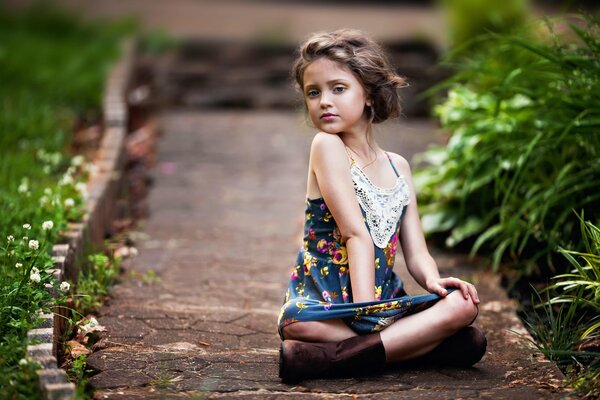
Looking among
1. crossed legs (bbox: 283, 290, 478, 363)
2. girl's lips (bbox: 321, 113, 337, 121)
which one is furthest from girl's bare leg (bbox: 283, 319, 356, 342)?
girl's lips (bbox: 321, 113, 337, 121)

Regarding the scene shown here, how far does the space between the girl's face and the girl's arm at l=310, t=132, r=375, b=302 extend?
0.18 feet

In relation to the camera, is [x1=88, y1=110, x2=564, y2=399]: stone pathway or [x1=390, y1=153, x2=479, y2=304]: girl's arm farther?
[x1=390, y1=153, x2=479, y2=304]: girl's arm

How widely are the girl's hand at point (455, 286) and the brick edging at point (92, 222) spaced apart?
1.25 meters

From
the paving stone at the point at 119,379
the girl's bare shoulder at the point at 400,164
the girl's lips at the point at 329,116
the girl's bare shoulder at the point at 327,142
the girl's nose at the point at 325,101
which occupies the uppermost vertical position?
the girl's nose at the point at 325,101

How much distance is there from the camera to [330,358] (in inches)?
115

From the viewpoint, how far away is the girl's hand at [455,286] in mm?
2971

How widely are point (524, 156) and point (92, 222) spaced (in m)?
2.05

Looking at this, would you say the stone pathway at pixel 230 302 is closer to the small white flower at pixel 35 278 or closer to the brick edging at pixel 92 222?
the brick edging at pixel 92 222

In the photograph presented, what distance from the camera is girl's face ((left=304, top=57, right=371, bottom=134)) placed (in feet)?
10.3

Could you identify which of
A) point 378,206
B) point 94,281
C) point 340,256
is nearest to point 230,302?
point 94,281

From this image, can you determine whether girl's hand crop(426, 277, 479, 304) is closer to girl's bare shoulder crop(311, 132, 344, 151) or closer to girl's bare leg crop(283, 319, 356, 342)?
girl's bare leg crop(283, 319, 356, 342)

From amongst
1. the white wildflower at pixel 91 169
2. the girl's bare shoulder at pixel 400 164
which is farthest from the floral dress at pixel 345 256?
the white wildflower at pixel 91 169

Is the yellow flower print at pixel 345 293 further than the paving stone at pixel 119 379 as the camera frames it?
Yes

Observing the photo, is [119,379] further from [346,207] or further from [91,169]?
[91,169]
